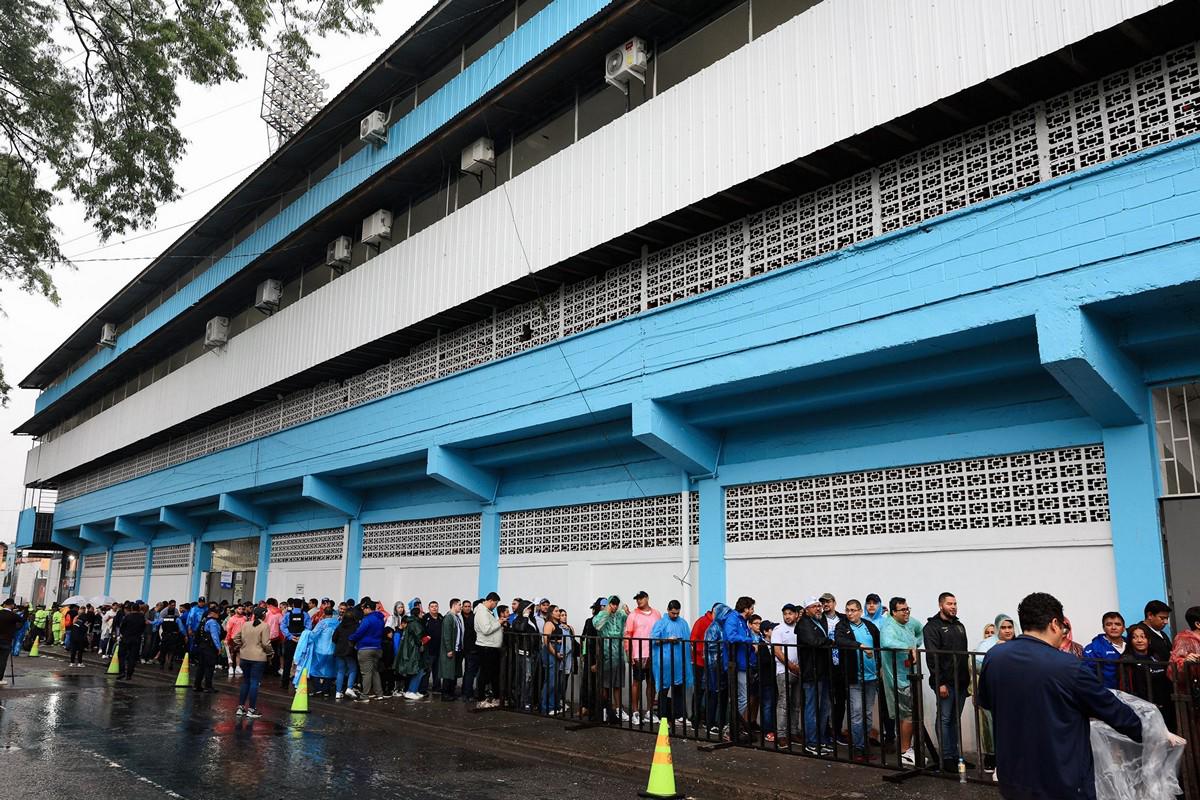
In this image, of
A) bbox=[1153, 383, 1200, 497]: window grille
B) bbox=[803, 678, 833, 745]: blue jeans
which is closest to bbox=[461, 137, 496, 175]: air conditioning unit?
bbox=[803, 678, 833, 745]: blue jeans

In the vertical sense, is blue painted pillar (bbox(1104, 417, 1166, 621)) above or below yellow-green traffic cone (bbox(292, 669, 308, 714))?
above

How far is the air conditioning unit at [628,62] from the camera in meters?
12.8

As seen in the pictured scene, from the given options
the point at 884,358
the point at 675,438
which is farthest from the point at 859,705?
the point at 675,438

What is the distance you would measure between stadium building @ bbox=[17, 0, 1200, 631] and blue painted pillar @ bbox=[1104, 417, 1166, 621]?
34mm

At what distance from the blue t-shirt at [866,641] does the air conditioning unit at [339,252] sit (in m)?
14.0

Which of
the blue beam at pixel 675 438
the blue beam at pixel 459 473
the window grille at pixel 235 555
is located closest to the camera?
the blue beam at pixel 675 438

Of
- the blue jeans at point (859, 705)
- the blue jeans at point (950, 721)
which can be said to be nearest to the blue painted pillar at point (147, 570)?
the blue jeans at point (859, 705)

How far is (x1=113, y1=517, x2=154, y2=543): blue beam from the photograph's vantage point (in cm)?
3092

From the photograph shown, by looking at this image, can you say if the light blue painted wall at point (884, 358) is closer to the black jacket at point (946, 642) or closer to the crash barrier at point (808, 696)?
the black jacket at point (946, 642)

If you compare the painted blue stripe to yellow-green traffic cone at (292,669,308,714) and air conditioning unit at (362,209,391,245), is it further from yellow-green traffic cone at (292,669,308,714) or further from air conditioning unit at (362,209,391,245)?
yellow-green traffic cone at (292,669,308,714)

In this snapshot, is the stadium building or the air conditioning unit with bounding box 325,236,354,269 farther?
the air conditioning unit with bounding box 325,236,354,269

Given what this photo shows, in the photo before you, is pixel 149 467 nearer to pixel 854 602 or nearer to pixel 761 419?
pixel 761 419

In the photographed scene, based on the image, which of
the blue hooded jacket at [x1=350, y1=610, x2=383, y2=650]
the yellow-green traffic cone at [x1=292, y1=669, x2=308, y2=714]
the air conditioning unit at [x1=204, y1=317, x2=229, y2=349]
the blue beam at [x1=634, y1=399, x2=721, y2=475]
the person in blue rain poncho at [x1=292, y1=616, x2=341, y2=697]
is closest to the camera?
the blue beam at [x1=634, y1=399, x2=721, y2=475]

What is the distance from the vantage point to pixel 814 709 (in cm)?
941
